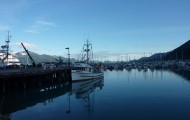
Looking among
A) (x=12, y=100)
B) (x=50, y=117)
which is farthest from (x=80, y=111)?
(x=12, y=100)

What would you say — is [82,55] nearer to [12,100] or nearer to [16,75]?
[16,75]

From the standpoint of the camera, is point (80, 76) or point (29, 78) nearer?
point (29, 78)

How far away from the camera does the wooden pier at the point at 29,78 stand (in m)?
58.0

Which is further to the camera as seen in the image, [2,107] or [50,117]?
[2,107]

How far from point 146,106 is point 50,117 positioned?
1336cm

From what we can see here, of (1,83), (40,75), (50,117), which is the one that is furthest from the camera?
(40,75)

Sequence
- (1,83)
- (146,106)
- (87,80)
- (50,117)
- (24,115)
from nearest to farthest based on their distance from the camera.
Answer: (50,117)
(24,115)
(146,106)
(1,83)
(87,80)

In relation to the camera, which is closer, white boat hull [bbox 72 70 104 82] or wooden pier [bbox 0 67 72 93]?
wooden pier [bbox 0 67 72 93]

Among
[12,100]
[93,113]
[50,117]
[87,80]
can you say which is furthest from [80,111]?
[87,80]

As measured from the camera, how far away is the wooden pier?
58.0 m

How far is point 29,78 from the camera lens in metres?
68.1

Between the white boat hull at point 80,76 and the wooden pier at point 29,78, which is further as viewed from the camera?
Answer: the white boat hull at point 80,76

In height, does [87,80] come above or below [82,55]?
below

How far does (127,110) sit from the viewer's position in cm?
3959
